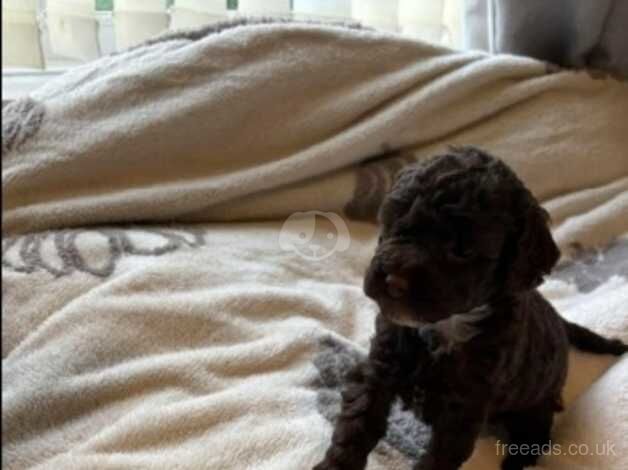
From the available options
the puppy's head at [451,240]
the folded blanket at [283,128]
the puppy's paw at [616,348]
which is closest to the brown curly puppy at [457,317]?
the puppy's head at [451,240]

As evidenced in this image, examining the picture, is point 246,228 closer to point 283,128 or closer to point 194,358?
point 283,128

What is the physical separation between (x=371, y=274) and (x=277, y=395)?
10.1 inches

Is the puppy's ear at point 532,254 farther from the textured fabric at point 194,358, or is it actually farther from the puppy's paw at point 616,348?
the puppy's paw at point 616,348

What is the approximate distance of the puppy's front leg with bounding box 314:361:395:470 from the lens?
92 cm

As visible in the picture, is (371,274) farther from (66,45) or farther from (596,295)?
(66,45)

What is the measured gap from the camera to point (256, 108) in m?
1.33

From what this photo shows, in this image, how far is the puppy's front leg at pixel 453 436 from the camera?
0.92 metres

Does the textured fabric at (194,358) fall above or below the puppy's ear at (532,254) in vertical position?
below

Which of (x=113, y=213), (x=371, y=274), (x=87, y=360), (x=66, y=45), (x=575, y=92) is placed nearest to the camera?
(x=371, y=274)

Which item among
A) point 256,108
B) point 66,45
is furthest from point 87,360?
point 66,45

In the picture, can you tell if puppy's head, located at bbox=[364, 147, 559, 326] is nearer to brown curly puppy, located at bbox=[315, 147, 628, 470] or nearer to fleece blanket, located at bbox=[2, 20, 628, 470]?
brown curly puppy, located at bbox=[315, 147, 628, 470]

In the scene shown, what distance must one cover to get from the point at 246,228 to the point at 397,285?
1.75 ft

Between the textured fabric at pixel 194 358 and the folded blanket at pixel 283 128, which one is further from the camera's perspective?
the folded blanket at pixel 283 128

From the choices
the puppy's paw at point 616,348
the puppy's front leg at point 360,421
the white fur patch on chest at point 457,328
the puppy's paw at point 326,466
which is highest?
the white fur patch on chest at point 457,328
